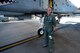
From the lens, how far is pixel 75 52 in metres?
6.40

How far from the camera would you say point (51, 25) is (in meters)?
6.51

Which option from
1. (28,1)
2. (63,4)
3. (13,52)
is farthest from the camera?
(63,4)

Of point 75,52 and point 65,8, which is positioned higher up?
point 65,8

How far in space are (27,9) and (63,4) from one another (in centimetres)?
322

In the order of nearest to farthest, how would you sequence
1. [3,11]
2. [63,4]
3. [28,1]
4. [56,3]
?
1. [3,11]
2. [28,1]
3. [56,3]
4. [63,4]

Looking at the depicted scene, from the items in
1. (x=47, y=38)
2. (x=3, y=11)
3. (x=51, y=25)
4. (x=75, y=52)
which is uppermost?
(x=3, y=11)

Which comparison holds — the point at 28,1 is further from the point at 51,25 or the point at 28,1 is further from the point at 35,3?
the point at 51,25

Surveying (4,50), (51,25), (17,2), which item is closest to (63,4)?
(17,2)

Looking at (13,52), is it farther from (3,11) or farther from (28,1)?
(28,1)

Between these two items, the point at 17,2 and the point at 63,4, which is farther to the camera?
the point at 63,4

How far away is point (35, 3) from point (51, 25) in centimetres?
258

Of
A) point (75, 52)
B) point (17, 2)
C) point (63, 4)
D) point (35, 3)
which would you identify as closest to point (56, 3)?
point (63, 4)

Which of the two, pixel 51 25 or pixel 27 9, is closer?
pixel 51 25

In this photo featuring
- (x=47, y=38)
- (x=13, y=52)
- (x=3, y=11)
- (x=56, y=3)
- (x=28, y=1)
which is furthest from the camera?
(x=56, y=3)
